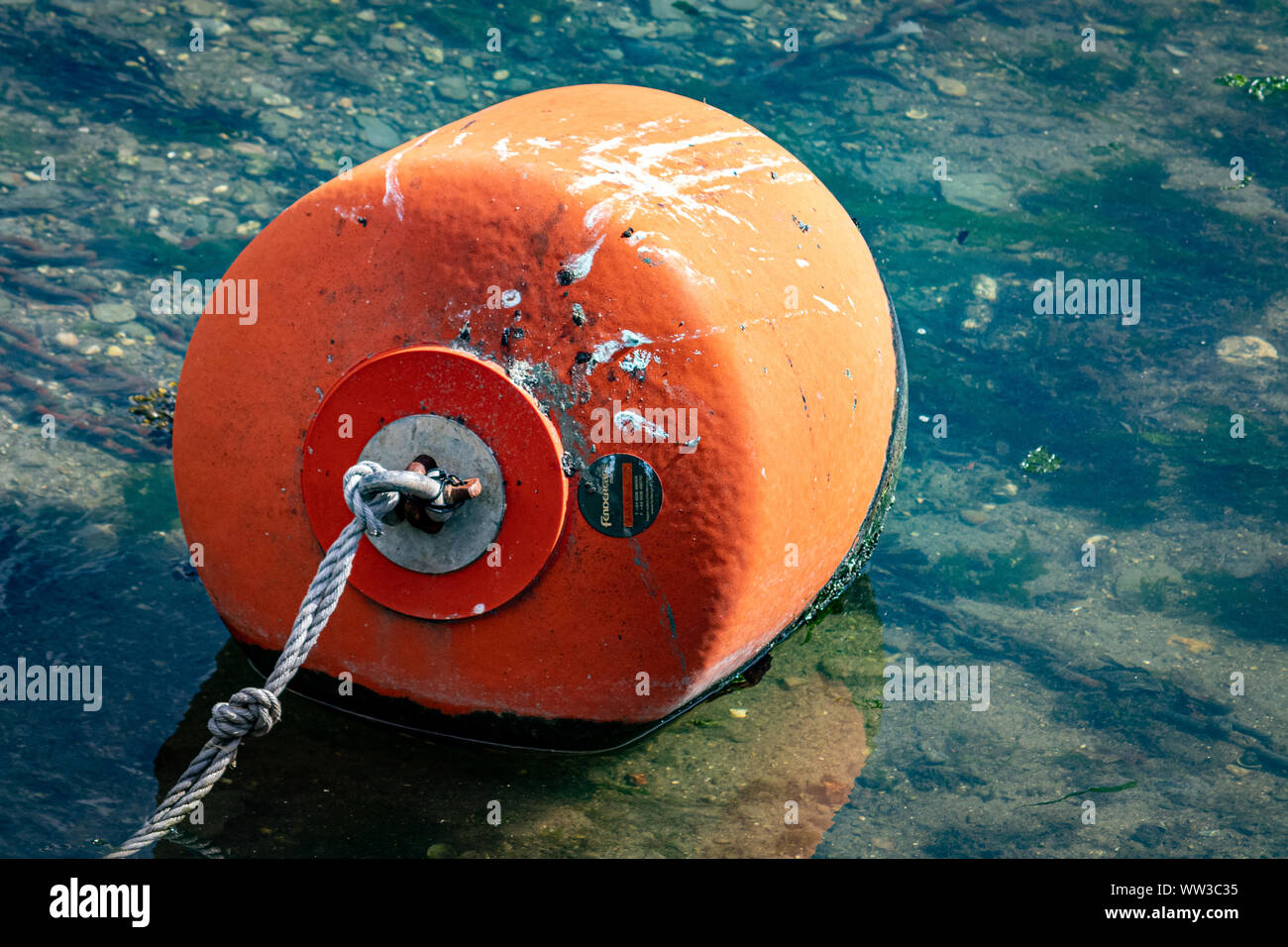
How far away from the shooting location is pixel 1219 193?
224 inches

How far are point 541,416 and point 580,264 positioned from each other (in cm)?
34

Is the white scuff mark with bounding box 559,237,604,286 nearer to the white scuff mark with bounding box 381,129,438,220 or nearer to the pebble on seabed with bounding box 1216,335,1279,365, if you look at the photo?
the white scuff mark with bounding box 381,129,438,220

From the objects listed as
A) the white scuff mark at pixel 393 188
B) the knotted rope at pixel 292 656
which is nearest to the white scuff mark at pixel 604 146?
the white scuff mark at pixel 393 188

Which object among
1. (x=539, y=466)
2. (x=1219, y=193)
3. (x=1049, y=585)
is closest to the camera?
(x=539, y=466)

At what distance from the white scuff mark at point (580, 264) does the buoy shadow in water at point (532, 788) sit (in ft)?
4.17

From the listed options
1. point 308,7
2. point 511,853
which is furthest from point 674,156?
point 308,7

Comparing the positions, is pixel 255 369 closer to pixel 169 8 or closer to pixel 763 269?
pixel 763 269

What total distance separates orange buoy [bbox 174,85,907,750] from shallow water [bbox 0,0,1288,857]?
1.22 feet

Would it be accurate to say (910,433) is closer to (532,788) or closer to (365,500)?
(532,788)

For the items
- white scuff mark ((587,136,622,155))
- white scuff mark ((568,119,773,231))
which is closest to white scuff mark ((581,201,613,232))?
white scuff mark ((568,119,773,231))

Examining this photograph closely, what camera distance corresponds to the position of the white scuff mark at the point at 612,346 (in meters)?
2.54

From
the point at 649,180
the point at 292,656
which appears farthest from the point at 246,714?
the point at 649,180

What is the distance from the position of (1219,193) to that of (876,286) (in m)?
3.39

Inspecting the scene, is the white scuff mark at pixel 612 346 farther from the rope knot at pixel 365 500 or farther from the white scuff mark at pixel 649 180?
the rope knot at pixel 365 500
